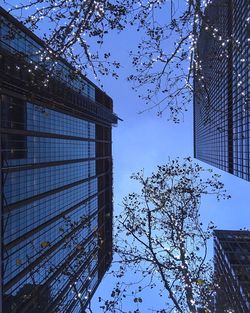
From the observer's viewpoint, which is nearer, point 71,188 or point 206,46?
point 206,46

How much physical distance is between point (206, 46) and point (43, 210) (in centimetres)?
5057

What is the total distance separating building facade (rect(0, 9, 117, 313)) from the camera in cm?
5075

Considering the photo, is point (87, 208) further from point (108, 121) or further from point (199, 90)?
point (199, 90)

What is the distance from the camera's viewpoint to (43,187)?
7044 cm

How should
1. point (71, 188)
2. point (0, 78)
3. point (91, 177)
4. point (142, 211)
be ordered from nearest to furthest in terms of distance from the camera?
1. point (142, 211)
2. point (0, 78)
3. point (71, 188)
4. point (91, 177)

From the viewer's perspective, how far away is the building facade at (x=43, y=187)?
50.8 m

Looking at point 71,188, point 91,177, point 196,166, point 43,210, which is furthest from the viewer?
point 91,177

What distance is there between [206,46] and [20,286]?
43.5 m

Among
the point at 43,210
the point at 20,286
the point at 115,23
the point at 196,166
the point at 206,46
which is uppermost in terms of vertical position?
the point at 206,46

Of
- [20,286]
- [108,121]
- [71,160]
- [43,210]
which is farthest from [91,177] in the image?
[20,286]

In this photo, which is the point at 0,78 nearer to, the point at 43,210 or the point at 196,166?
the point at 43,210

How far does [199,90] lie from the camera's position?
1468 centimetres

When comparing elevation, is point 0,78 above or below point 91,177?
above

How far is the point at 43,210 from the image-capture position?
2734 inches
